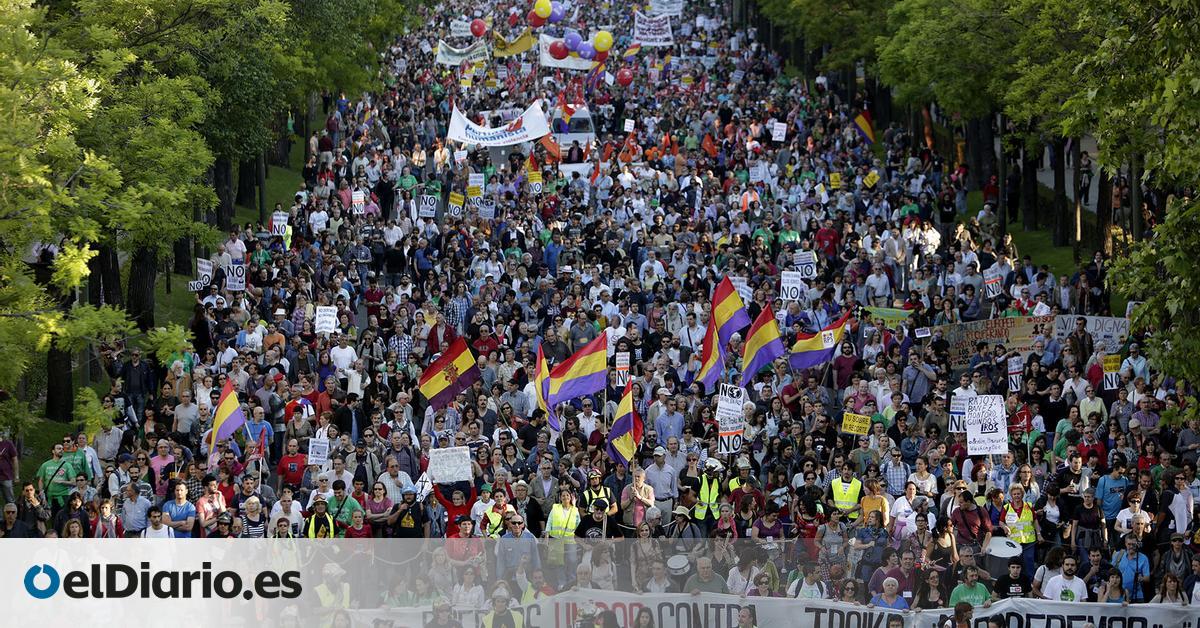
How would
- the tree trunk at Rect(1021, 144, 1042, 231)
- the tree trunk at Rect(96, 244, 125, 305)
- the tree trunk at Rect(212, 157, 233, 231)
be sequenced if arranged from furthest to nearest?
the tree trunk at Rect(1021, 144, 1042, 231) → the tree trunk at Rect(212, 157, 233, 231) → the tree trunk at Rect(96, 244, 125, 305)

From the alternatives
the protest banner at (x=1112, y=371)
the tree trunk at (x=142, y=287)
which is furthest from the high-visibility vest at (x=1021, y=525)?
the tree trunk at (x=142, y=287)

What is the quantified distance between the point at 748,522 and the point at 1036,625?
141 inches

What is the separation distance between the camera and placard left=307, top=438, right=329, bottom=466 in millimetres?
21828

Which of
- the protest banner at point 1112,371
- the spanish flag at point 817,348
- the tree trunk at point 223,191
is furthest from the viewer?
the tree trunk at point 223,191

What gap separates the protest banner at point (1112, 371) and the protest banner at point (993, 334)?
236cm

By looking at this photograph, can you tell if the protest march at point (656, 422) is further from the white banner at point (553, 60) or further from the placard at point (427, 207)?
the white banner at point (553, 60)

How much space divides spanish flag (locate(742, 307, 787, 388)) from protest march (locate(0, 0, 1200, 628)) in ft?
0.10

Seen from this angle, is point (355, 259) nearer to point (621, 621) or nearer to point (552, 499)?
point (552, 499)

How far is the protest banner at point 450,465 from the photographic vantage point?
2067 centimetres

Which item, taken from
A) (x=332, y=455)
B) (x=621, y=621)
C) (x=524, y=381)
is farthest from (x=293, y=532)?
(x=524, y=381)

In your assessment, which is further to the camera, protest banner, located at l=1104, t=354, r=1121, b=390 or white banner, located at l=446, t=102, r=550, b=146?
white banner, located at l=446, t=102, r=550, b=146

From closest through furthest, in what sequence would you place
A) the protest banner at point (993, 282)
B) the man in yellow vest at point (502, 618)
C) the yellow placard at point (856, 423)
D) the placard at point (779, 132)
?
the man in yellow vest at point (502, 618)
the yellow placard at point (856, 423)
the protest banner at point (993, 282)
the placard at point (779, 132)

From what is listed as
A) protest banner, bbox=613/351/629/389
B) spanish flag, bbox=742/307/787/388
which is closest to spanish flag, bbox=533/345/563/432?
protest banner, bbox=613/351/629/389

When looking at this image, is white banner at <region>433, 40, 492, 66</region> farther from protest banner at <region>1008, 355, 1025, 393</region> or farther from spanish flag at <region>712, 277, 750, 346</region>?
protest banner at <region>1008, 355, 1025, 393</region>
